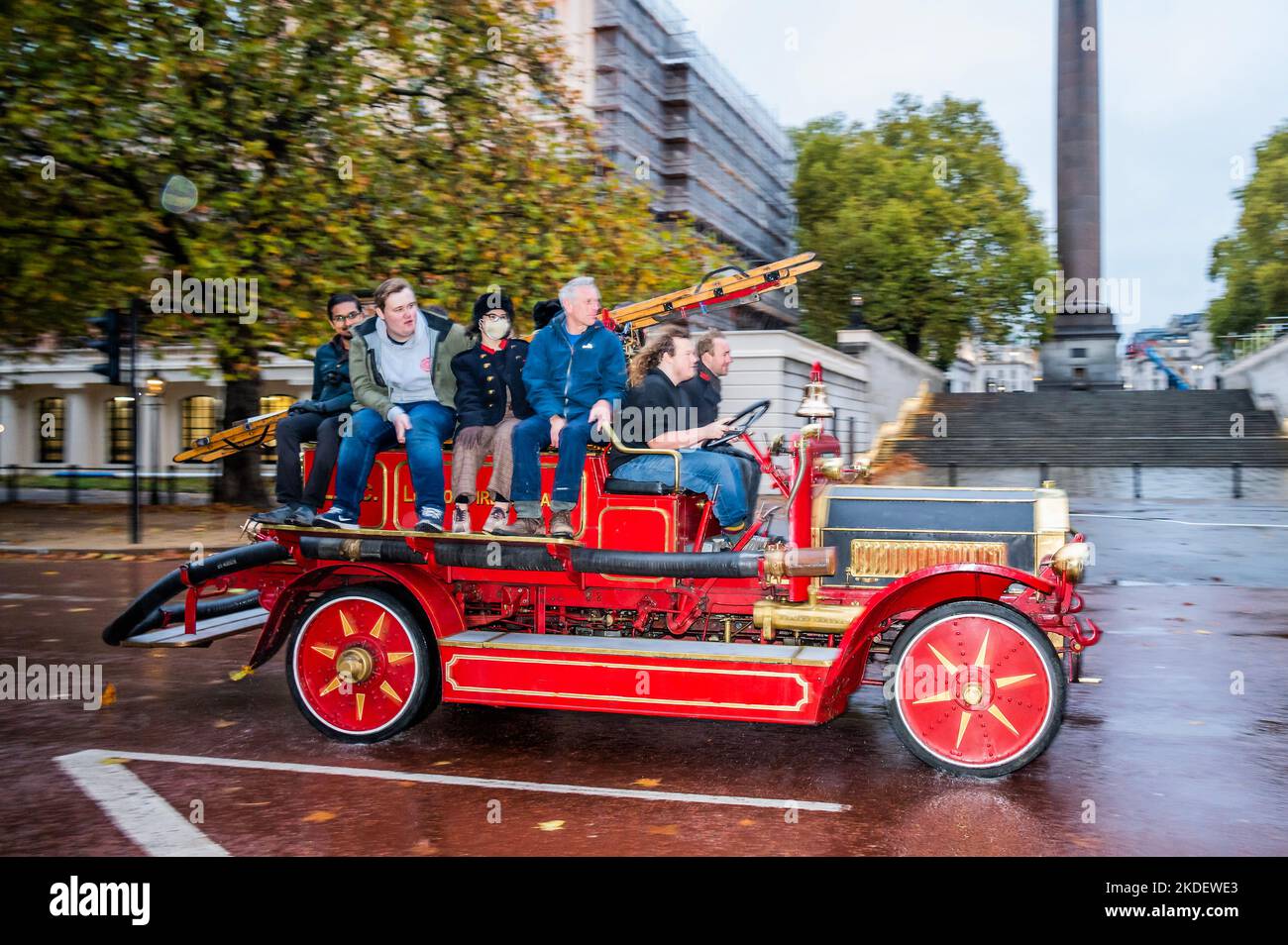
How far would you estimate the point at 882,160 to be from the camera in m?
50.3

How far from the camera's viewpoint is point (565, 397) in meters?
5.55

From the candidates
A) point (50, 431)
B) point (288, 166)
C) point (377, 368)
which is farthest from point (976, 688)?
point (50, 431)

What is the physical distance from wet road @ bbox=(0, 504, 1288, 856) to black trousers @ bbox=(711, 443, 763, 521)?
1.29 metres

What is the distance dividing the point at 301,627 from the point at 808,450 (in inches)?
113

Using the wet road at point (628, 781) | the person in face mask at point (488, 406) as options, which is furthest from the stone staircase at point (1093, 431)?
the person in face mask at point (488, 406)

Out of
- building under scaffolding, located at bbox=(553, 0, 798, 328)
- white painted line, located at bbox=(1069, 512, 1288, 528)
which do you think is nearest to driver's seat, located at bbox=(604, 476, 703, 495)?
white painted line, located at bbox=(1069, 512, 1288, 528)

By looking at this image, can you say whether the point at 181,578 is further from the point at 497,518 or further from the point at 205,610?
the point at 497,518

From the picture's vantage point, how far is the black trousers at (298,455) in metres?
5.91

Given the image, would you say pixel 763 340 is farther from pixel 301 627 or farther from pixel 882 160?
pixel 882 160

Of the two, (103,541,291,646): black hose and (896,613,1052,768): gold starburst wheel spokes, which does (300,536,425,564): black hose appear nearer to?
(103,541,291,646): black hose

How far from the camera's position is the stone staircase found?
1209 inches

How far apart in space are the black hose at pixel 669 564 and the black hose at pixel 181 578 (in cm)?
182

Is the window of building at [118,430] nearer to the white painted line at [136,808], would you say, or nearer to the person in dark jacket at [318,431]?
the person in dark jacket at [318,431]

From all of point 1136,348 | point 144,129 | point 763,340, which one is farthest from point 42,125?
point 1136,348
